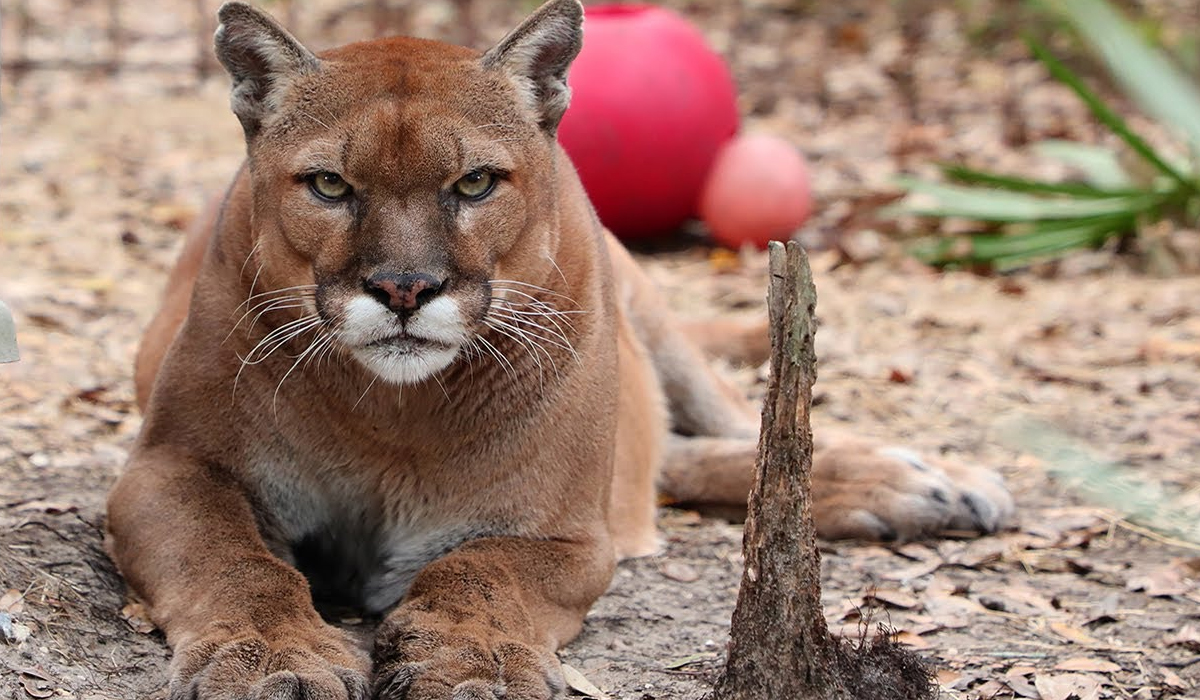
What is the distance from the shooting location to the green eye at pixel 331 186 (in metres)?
3.22

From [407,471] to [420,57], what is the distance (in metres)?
0.89

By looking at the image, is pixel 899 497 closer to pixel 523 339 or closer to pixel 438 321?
pixel 523 339

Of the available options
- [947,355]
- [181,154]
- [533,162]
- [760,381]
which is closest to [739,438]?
[760,381]

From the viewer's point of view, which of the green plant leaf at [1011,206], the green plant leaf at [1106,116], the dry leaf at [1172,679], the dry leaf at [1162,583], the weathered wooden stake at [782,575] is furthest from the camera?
the green plant leaf at [1011,206]

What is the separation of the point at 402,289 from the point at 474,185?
343 millimetres

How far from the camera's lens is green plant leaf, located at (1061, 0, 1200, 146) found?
6.57 meters

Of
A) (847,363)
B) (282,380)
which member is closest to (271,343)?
(282,380)

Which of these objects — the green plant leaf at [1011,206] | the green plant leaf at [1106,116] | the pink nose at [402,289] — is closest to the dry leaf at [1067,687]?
the pink nose at [402,289]

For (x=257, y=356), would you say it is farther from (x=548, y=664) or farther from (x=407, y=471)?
(x=548, y=664)

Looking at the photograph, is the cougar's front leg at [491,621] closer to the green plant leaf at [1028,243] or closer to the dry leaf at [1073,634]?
the dry leaf at [1073,634]

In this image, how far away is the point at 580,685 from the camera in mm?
3193

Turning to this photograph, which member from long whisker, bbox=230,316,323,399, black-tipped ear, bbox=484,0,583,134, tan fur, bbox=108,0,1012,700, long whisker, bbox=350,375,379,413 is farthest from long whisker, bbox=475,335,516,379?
black-tipped ear, bbox=484,0,583,134

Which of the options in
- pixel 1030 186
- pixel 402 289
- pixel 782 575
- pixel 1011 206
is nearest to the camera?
pixel 782 575

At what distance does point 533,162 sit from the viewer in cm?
345
